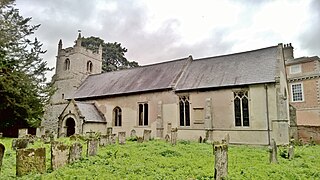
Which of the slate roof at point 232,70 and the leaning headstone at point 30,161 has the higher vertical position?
the slate roof at point 232,70

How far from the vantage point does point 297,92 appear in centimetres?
3659

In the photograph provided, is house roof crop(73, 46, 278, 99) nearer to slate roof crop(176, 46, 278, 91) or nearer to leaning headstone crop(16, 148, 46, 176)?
slate roof crop(176, 46, 278, 91)

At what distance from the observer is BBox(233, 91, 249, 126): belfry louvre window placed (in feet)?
69.9

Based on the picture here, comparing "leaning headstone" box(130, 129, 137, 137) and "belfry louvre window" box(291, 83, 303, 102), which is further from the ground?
"belfry louvre window" box(291, 83, 303, 102)

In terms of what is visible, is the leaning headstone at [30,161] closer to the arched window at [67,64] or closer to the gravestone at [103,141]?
the gravestone at [103,141]

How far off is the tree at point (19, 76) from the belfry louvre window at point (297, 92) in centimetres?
3044

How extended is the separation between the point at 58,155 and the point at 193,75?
18.0 metres

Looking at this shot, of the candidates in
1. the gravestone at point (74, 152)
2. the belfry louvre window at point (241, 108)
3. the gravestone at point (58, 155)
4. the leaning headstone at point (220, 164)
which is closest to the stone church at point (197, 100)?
the belfry louvre window at point (241, 108)

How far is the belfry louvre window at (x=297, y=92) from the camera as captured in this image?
36.2 m

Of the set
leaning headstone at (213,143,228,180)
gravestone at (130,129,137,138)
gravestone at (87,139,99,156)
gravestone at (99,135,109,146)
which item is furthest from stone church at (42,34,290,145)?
leaning headstone at (213,143,228,180)

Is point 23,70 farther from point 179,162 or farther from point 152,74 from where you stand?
point 179,162

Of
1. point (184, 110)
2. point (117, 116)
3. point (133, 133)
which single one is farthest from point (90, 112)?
point (184, 110)

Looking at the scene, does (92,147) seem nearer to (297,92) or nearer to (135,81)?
(135,81)

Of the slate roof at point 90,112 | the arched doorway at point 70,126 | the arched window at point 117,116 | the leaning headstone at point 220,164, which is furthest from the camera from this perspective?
the arched doorway at point 70,126
